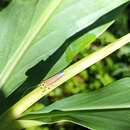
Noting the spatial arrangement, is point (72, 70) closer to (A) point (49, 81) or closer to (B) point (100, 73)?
(A) point (49, 81)

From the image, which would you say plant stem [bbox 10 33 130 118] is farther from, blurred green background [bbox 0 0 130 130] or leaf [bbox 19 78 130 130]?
blurred green background [bbox 0 0 130 130]

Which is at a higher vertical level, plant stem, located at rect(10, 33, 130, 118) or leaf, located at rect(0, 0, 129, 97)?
leaf, located at rect(0, 0, 129, 97)

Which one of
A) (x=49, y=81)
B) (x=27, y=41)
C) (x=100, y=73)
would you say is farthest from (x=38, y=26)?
(x=100, y=73)

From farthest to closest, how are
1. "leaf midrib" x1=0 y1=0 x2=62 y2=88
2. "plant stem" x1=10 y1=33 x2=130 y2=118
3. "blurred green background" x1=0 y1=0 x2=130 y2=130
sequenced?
"blurred green background" x1=0 y1=0 x2=130 y2=130 < "leaf midrib" x1=0 y1=0 x2=62 y2=88 < "plant stem" x1=10 y1=33 x2=130 y2=118

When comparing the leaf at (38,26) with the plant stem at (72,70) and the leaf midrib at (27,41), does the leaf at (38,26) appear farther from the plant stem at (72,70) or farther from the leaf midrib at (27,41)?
the plant stem at (72,70)

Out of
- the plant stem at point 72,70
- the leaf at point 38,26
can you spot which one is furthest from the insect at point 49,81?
the leaf at point 38,26

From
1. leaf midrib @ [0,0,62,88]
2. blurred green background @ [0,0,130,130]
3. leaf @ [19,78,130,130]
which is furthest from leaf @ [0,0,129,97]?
blurred green background @ [0,0,130,130]

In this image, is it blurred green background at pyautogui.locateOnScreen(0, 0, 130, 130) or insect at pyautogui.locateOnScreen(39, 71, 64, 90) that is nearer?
insect at pyautogui.locateOnScreen(39, 71, 64, 90)
